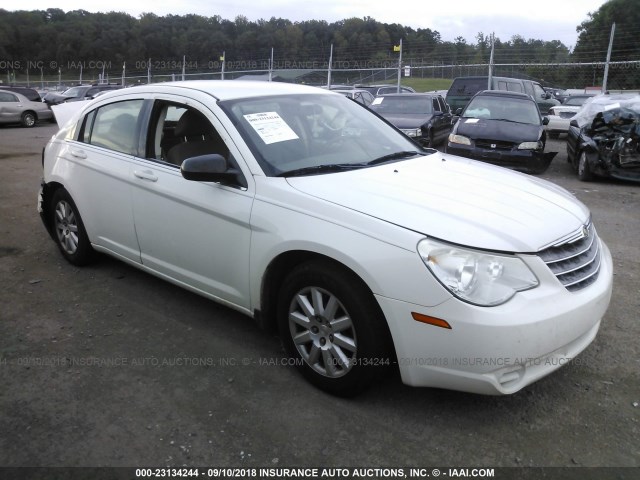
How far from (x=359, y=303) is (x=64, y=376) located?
Answer: 1.85m

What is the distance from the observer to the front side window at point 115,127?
4.03 metres

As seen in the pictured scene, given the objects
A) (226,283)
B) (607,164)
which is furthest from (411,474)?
(607,164)

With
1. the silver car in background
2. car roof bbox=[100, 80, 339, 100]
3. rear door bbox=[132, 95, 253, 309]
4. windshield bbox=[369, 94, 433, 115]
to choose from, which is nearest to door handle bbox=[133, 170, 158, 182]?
rear door bbox=[132, 95, 253, 309]

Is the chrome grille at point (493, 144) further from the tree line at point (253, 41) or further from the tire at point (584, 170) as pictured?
the tree line at point (253, 41)

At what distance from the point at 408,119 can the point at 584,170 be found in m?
4.09

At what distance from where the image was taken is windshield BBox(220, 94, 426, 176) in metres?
3.28

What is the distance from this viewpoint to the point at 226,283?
11.0ft

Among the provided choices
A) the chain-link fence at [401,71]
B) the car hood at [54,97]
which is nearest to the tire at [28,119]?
the car hood at [54,97]

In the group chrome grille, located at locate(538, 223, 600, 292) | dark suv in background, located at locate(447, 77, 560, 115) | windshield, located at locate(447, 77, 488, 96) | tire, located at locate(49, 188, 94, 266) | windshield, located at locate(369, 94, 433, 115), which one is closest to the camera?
chrome grille, located at locate(538, 223, 600, 292)

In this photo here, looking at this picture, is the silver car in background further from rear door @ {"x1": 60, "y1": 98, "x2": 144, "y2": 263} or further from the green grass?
rear door @ {"x1": 60, "y1": 98, "x2": 144, "y2": 263}

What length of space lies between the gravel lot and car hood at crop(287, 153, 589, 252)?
0.92 metres

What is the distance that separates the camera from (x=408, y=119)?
12.0 m

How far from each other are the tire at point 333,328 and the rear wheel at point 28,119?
69.8ft

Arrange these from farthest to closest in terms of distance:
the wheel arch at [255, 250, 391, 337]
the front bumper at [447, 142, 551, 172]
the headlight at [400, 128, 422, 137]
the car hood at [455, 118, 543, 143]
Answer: the headlight at [400, 128, 422, 137] → the car hood at [455, 118, 543, 143] → the front bumper at [447, 142, 551, 172] → the wheel arch at [255, 250, 391, 337]
